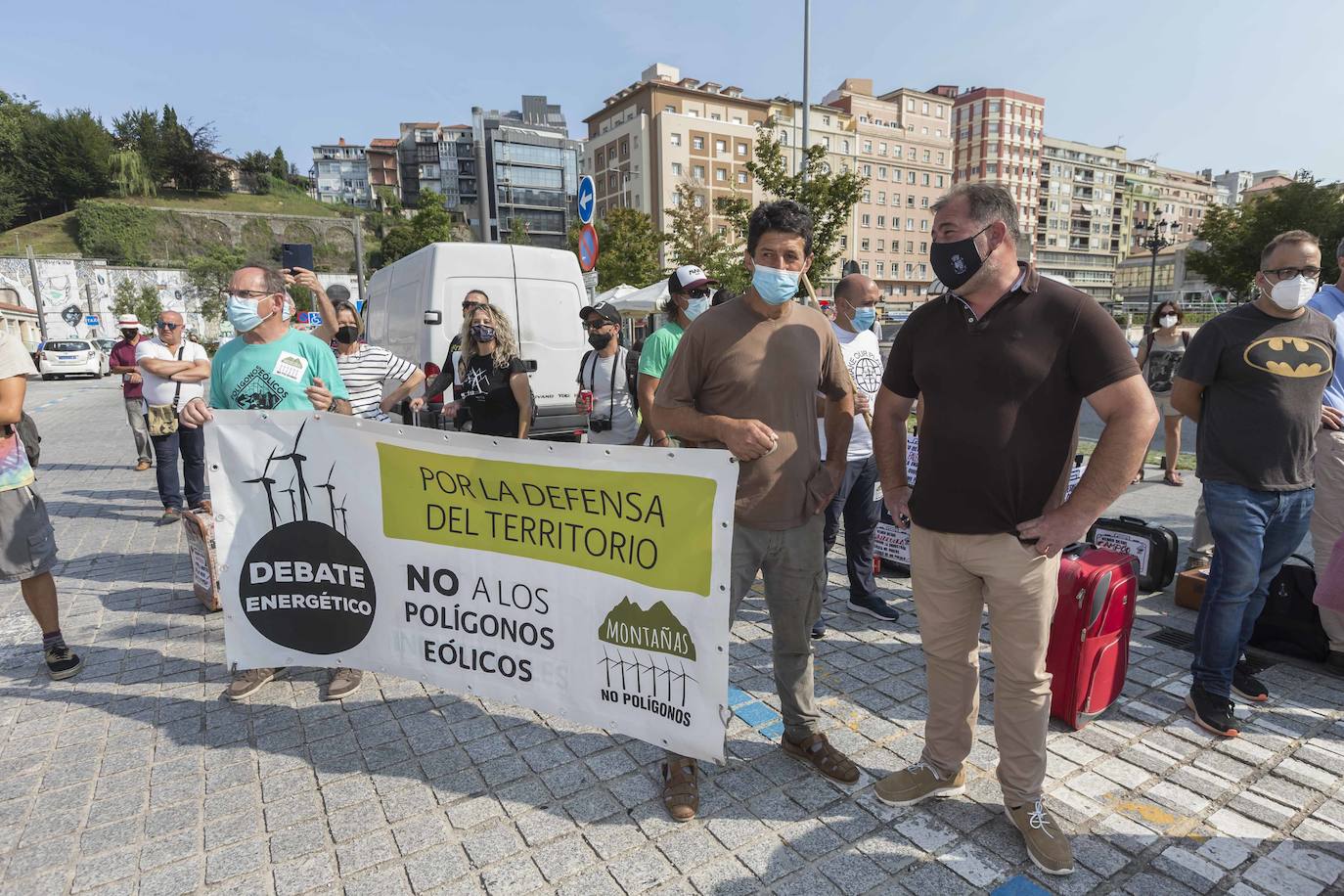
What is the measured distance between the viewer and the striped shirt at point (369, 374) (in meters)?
4.95

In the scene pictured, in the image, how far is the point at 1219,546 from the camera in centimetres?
316

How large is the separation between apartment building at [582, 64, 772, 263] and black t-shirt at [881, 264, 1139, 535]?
65.5 meters

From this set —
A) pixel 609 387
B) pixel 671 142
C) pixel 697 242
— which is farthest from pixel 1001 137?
pixel 609 387

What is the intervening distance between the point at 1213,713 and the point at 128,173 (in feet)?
324

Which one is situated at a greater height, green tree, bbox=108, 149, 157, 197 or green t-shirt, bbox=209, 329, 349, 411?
green tree, bbox=108, 149, 157, 197

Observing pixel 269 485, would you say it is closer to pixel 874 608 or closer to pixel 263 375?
pixel 263 375

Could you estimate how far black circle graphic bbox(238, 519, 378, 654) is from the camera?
10.4ft

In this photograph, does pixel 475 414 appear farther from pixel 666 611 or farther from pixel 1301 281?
pixel 1301 281

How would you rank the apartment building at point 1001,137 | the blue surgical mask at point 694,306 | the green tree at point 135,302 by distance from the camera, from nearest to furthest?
1. the blue surgical mask at point 694,306
2. the green tree at point 135,302
3. the apartment building at point 1001,137

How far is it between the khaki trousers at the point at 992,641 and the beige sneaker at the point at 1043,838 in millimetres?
37

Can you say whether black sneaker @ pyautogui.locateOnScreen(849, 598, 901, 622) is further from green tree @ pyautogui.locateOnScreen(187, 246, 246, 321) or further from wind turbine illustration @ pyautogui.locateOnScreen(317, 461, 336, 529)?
green tree @ pyautogui.locateOnScreen(187, 246, 246, 321)

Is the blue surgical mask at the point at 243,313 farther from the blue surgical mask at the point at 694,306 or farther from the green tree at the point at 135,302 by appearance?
the green tree at the point at 135,302

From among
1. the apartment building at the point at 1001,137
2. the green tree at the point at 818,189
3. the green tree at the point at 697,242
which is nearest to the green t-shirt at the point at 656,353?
the green tree at the point at 818,189

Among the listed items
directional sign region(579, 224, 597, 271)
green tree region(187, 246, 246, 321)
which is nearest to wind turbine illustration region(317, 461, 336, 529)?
directional sign region(579, 224, 597, 271)
